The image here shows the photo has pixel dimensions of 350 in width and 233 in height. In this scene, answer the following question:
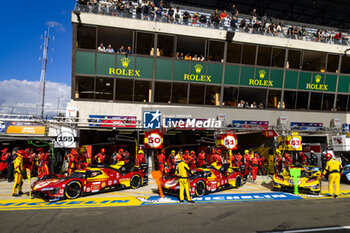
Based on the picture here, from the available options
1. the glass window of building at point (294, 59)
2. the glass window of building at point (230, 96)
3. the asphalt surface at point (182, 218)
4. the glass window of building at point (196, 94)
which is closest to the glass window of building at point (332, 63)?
the glass window of building at point (294, 59)

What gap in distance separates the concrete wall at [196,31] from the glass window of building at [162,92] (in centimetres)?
454

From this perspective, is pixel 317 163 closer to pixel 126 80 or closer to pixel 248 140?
pixel 248 140

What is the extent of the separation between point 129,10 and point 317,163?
762 inches

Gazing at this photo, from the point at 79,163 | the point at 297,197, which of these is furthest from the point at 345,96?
the point at 79,163

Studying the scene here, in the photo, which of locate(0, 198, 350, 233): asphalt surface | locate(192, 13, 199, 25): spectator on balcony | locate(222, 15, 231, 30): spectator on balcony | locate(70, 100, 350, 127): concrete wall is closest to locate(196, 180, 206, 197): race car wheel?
locate(0, 198, 350, 233): asphalt surface

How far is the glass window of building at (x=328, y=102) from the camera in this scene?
25.0 meters

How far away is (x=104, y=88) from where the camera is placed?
20.7m

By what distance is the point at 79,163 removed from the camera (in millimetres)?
14969

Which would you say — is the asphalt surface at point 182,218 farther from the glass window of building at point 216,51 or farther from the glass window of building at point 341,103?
the glass window of building at point 341,103

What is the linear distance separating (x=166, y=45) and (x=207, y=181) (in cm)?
1466

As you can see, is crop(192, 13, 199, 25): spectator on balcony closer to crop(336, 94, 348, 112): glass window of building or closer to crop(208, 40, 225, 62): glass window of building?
crop(208, 40, 225, 62): glass window of building

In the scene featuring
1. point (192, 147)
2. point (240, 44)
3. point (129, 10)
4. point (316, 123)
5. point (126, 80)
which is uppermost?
point (129, 10)

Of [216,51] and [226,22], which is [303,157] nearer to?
[216,51]

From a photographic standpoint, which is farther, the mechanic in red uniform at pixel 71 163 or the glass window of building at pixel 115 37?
the glass window of building at pixel 115 37
